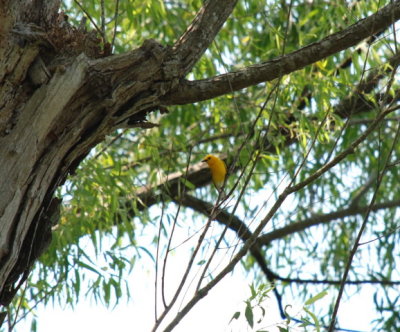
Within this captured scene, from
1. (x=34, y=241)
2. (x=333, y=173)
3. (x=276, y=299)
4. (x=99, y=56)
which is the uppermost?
(x=333, y=173)

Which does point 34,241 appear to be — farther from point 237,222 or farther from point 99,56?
point 237,222

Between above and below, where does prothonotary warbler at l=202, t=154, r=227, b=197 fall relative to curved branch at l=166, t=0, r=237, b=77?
above

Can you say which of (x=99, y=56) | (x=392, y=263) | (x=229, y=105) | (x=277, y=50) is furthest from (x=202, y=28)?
(x=392, y=263)

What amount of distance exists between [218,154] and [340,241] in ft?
5.61

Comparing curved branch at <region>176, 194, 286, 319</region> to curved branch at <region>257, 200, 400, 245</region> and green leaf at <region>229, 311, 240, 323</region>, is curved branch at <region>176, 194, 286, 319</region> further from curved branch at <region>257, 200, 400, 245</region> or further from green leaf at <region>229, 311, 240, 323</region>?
green leaf at <region>229, 311, 240, 323</region>

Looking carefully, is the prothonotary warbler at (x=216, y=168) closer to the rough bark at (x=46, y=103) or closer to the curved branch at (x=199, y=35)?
the curved branch at (x=199, y=35)

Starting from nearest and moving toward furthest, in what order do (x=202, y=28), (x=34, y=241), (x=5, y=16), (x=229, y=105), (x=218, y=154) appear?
(x=5, y=16) → (x=34, y=241) → (x=202, y=28) → (x=229, y=105) → (x=218, y=154)

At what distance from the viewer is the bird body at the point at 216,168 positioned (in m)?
5.03

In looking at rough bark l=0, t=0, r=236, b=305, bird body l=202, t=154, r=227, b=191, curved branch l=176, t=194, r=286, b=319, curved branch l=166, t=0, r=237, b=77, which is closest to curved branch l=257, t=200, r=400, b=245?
curved branch l=176, t=194, r=286, b=319

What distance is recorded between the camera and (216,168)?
5137 mm

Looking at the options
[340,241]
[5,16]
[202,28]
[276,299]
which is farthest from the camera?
[340,241]

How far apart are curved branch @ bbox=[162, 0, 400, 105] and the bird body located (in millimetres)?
2489

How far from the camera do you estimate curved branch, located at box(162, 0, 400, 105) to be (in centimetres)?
246

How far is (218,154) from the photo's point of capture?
18.5 ft
